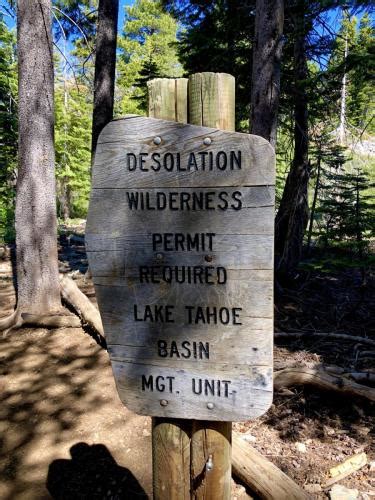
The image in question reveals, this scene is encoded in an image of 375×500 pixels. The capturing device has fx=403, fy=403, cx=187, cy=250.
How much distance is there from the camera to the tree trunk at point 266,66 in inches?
239

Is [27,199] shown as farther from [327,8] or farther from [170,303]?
[327,8]

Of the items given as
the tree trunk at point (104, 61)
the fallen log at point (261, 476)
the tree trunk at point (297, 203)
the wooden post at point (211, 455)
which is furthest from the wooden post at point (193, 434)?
the tree trunk at point (104, 61)

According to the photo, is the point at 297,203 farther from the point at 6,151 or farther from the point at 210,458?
the point at 6,151

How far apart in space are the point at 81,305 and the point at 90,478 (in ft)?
10.6

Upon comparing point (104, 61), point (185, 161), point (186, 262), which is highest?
point (104, 61)

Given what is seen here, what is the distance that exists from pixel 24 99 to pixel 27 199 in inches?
55.3

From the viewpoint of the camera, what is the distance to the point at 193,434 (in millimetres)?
1656

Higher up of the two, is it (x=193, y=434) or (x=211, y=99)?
(x=211, y=99)

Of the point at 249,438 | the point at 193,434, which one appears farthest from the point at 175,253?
the point at 249,438

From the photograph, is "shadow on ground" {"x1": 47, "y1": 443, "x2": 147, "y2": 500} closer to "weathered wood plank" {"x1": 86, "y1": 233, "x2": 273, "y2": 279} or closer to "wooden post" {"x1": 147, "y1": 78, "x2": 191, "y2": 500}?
"wooden post" {"x1": 147, "y1": 78, "x2": 191, "y2": 500}

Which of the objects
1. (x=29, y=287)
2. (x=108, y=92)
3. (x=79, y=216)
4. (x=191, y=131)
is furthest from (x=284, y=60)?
(x=79, y=216)

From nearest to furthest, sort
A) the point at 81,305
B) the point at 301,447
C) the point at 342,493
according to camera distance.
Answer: the point at 342,493
the point at 301,447
the point at 81,305

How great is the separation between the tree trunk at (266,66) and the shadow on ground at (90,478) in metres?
→ 4.96

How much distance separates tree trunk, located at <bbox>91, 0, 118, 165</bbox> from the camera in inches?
325
